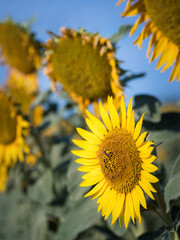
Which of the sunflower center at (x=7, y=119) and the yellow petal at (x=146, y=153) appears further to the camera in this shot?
the sunflower center at (x=7, y=119)

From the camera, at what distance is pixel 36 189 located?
64.5 inches

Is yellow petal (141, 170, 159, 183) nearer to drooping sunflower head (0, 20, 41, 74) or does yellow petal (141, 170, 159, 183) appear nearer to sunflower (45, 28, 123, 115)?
sunflower (45, 28, 123, 115)

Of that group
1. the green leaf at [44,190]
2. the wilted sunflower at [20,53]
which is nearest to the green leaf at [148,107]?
the green leaf at [44,190]

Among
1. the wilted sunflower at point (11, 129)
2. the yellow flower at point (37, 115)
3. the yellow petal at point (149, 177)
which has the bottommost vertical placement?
the yellow petal at point (149, 177)

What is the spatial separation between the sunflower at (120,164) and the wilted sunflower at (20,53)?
1.30 m

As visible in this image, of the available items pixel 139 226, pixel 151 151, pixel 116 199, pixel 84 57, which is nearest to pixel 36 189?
pixel 139 226

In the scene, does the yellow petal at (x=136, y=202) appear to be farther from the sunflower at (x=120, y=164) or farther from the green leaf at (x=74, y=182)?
the green leaf at (x=74, y=182)

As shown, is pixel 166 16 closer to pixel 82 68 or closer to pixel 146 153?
pixel 82 68

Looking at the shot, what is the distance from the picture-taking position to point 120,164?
2.23 ft

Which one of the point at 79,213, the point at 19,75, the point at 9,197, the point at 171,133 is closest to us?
the point at 171,133

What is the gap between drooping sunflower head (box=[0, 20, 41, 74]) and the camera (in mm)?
1934

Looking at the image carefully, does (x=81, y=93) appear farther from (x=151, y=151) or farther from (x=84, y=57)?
(x=151, y=151)

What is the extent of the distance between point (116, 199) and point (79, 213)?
43 centimetres

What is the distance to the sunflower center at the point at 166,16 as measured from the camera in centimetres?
90
